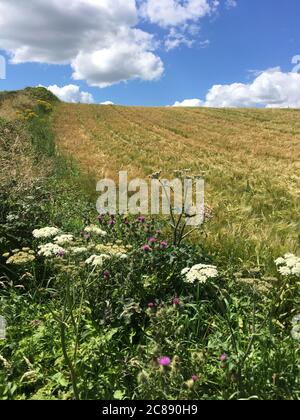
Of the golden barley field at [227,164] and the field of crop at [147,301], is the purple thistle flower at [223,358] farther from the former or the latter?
the golden barley field at [227,164]

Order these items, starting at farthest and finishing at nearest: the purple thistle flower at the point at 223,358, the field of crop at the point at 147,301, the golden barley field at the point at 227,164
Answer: the golden barley field at the point at 227,164
the field of crop at the point at 147,301
the purple thistle flower at the point at 223,358

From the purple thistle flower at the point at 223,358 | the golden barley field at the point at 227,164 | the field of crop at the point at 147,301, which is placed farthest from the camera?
the golden barley field at the point at 227,164

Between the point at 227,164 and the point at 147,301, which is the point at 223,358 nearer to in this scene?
the point at 147,301

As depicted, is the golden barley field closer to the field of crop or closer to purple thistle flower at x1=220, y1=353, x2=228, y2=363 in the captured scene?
the field of crop

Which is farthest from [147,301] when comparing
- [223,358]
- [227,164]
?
[227,164]

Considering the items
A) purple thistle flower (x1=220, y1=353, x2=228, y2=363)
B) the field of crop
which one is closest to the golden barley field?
the field of crop

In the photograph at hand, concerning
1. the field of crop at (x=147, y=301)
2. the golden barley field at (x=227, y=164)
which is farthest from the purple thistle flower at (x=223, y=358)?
the golden barley field at (x=227, y=164)

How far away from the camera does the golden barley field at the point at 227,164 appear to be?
563 centimetres

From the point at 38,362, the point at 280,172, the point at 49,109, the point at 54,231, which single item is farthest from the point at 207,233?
the point at 49,109

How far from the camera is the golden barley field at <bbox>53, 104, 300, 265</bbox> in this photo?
5.63 metres

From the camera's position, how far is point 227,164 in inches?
512

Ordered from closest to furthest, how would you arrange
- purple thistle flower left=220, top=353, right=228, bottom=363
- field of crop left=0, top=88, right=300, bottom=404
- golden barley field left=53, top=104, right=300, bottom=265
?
purple thistle flower left=220, top=353, right=228, bottom=363 < field of crop left=0, top=88, right=300, bottom=404 < golden barley field left=53, top=104, right=300, bottom=265

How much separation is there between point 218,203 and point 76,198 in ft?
8.86

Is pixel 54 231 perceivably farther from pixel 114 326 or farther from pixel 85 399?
Result: pixel 85 399
